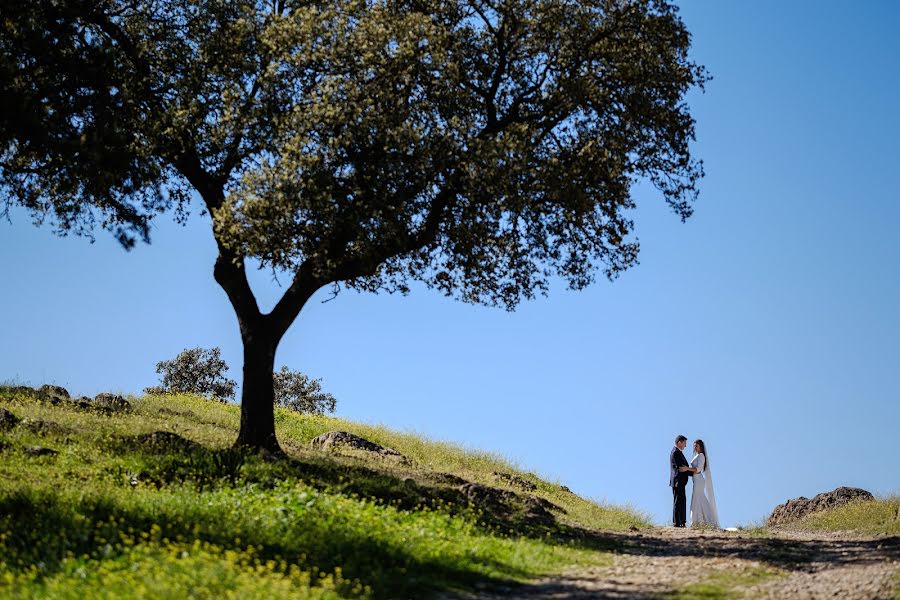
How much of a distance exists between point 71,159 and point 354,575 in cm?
1430

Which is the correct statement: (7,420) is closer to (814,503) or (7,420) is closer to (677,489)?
(677,489)

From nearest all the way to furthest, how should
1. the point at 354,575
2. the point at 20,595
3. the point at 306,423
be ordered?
the point at 20,595 → the point at 354,575 → the point at 306,423

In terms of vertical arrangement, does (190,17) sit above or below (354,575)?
above

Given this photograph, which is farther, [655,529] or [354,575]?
[655,529]

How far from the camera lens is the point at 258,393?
25266mm

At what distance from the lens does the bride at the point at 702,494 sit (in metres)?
27.9

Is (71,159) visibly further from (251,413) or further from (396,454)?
(396,454)

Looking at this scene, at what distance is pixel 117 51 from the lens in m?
25.7

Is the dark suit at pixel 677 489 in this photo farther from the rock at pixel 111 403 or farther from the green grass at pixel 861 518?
the rock at pixel 111 403

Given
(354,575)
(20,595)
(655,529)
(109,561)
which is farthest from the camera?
(655,529)

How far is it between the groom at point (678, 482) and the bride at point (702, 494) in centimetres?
21

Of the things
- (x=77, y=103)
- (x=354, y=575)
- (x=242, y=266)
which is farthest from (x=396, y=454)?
(x=354, y=575)

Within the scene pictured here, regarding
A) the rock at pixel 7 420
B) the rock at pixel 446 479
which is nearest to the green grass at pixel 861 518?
the rock at pixel 446 479

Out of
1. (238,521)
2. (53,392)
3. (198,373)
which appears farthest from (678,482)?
(198,373)
